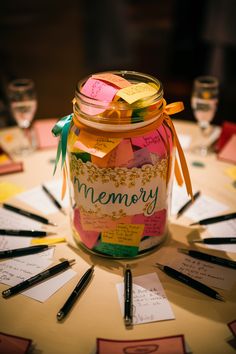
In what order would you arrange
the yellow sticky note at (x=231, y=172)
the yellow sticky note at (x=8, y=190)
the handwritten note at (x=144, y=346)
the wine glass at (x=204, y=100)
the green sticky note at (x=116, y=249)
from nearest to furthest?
the handwritten note at (x=144, y=346) → the green sticky note at (x=116, y=249) → the yellow sticky note at (x=8, y=190) → the yellow sticky note at (x=231, y=172) → the wine glass at (x=204, y=100)

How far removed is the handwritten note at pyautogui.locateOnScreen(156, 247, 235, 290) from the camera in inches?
34.7

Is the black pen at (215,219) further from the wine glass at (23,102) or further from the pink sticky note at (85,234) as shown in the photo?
the wine glass at (23,102)

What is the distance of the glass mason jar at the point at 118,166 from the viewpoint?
845 millimetres

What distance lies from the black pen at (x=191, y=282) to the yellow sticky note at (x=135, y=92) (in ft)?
1.28

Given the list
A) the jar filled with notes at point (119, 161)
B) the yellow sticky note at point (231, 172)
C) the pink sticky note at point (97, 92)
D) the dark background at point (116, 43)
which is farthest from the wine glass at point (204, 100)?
the dark background at point (116, 43)

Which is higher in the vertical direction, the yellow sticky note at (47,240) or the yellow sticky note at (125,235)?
the yellow sticky note at (125,235)

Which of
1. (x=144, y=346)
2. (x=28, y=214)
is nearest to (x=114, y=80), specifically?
(x=28, y=214)

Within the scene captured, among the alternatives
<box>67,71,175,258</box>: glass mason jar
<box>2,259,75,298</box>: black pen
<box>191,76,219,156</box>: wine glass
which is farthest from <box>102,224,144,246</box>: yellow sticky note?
<box>191,76,219,156</box>: wine glass

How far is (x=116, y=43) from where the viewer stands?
11.7 ft

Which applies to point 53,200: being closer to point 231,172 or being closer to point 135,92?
point 135,92

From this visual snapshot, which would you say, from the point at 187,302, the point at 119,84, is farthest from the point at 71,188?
the point at 187,302

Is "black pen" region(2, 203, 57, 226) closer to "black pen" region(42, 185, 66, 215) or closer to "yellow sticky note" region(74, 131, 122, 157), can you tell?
"black pen" region(42, 185, 66, 215)

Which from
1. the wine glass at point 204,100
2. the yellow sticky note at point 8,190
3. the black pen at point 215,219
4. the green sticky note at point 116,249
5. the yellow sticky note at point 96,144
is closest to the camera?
the yellow sticky note at point 96,144

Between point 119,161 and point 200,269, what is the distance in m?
0.32
